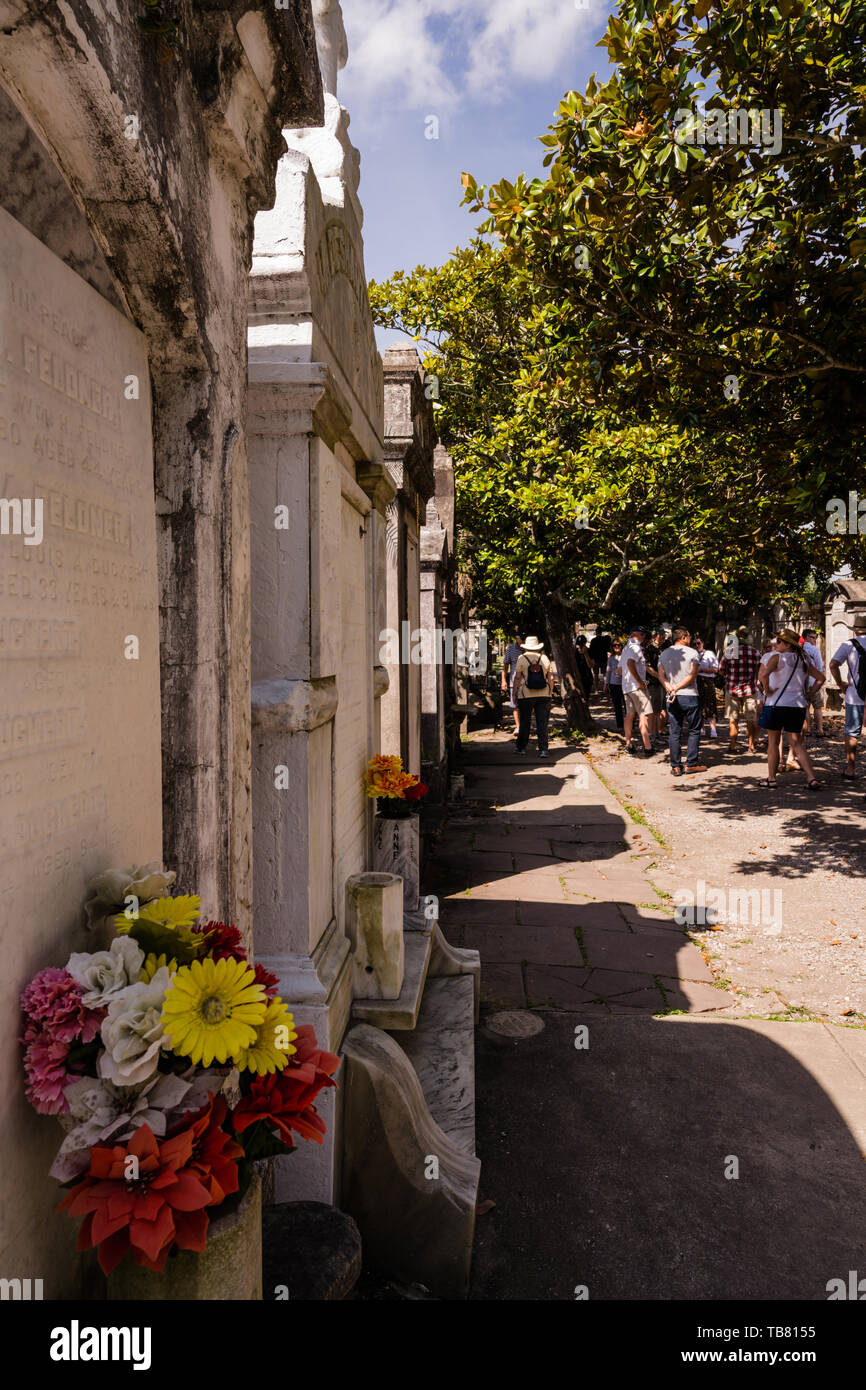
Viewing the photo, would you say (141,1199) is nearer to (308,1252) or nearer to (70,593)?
(70,593)

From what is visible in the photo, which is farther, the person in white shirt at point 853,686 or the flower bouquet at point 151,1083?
the person in white shirt at point 853,686

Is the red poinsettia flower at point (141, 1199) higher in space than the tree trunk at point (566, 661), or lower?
lower

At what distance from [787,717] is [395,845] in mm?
6881

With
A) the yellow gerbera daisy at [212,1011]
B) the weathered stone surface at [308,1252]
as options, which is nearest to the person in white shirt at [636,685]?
the weathered stone surface at [308,1252]

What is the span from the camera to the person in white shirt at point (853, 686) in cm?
994

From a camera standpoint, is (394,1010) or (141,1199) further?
(394,1010)

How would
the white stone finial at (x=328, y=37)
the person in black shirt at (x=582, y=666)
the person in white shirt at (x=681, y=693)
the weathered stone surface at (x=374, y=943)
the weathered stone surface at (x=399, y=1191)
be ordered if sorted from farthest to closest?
the person in black shirt at (x=582, y=666) → the person in white shirt at (x=681, y=693) → the white stone finial at (x=328, y=37) → the weathered stone surface at (x=374, y=943) → the weathered stone surface at (x=399, y=1191)

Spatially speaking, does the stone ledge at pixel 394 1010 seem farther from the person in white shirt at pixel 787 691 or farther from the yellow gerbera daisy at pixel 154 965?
the person in white shirt at pixel 787 691

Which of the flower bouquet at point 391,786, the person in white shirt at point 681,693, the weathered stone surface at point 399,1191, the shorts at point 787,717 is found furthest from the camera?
the person in white shirt at point 681,693

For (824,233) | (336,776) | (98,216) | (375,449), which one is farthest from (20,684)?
(824,233)

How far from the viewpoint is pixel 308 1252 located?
2.00 meters

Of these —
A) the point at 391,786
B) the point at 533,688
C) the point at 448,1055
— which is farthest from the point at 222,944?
the point at 533,688

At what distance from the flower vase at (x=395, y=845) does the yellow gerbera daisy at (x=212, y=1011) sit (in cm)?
269
